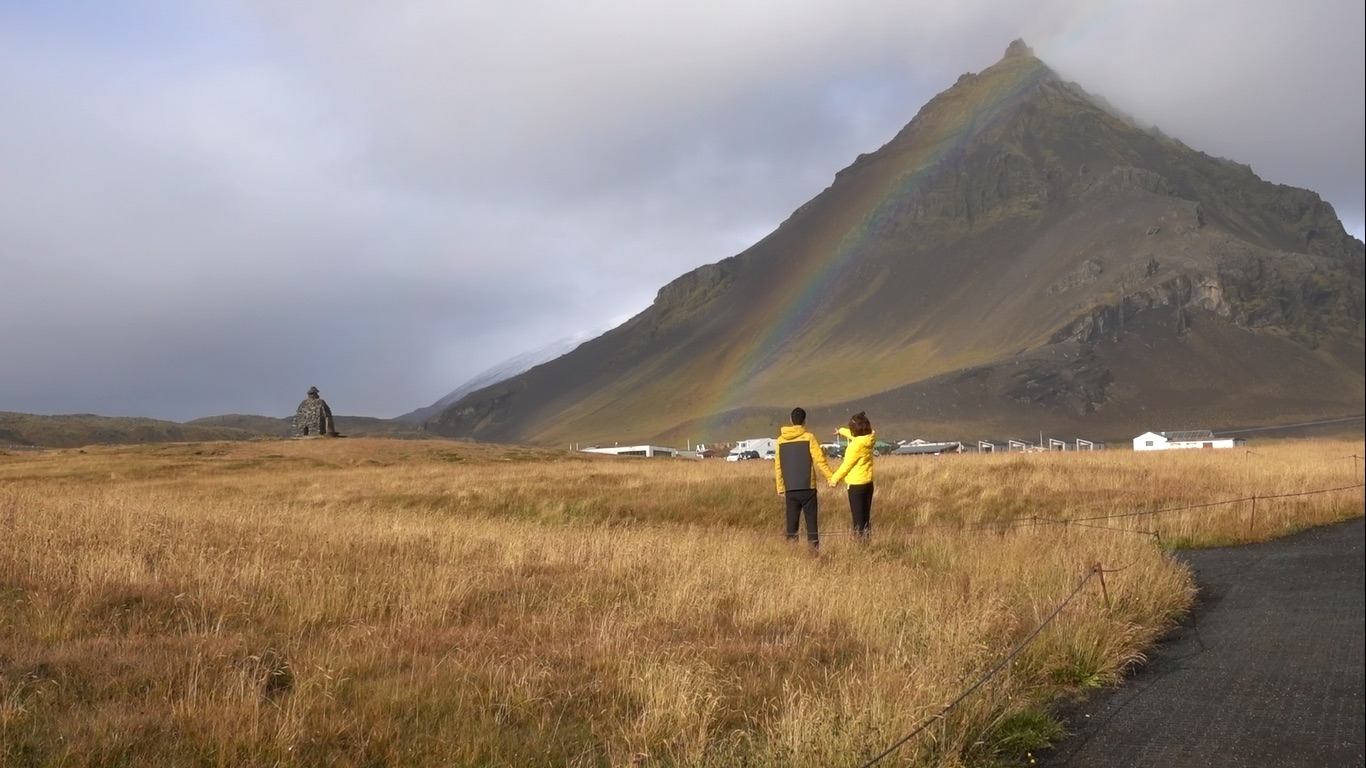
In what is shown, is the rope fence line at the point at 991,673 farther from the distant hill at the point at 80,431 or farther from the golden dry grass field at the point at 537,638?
the distant hill at the point at 80,431

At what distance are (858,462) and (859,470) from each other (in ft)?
0.40

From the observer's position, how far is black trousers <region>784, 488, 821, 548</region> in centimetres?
1190

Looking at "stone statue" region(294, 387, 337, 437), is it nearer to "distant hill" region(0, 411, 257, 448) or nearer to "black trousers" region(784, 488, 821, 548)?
"distant hill" region(0, 411, 257, 448)

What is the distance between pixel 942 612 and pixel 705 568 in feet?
8.08

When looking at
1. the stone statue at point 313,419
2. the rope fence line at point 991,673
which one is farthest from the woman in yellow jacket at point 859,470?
the stone statue at point 313,419

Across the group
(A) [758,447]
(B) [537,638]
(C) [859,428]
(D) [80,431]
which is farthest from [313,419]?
(B) [537,638]

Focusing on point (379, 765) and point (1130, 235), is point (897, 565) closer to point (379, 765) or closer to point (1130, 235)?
point (379, 765)

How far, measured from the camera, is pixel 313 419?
53.2m

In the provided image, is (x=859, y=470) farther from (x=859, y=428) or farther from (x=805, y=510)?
(x=805, y=510)

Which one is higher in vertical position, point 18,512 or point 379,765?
point 18,512

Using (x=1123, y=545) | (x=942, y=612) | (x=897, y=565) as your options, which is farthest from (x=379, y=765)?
(x=1123, y=545)

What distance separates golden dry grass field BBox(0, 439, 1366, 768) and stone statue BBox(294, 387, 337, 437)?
40910mm

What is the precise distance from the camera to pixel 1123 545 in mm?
11414

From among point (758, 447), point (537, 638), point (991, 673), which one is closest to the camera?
point (991, 673)
